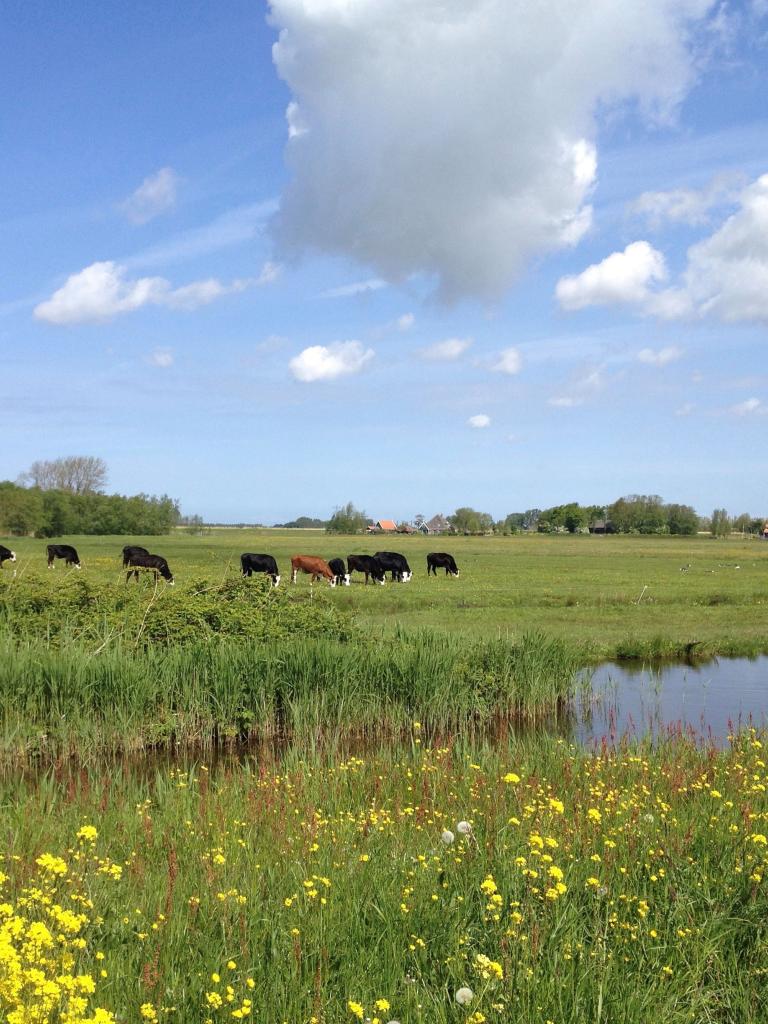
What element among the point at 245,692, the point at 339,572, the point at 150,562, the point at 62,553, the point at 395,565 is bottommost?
the point at 245,692

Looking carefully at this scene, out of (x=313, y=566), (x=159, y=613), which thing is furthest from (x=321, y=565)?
(x=159, y=613)

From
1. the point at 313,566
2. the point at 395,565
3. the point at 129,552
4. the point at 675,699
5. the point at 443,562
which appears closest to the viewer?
the point at 675,699

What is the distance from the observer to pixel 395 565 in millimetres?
43219

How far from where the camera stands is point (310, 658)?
14586 millimetres

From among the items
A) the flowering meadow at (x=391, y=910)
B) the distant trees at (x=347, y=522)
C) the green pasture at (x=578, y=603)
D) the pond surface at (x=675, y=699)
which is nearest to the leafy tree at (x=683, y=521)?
the distant trees at (x=347, y=522)

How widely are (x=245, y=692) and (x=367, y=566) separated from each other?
1068 inches

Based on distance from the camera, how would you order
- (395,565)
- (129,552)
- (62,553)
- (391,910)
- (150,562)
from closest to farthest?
(391,910)
(150,562)
(395,565)
(129,552)
(62,553)

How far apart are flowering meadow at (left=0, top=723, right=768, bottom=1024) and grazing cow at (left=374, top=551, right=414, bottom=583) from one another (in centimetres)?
3414

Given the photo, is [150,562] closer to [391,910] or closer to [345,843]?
[345,843]

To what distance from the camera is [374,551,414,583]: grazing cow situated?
4271 centimetres

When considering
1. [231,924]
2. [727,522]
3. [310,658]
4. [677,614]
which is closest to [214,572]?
[677,614]

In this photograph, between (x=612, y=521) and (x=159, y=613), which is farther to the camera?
(x=612, y=521)

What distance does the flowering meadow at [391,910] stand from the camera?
4.36 m

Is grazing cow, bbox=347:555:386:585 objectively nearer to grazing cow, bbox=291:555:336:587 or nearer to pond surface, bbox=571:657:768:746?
grazing cow, bbox=291:555:336:587
